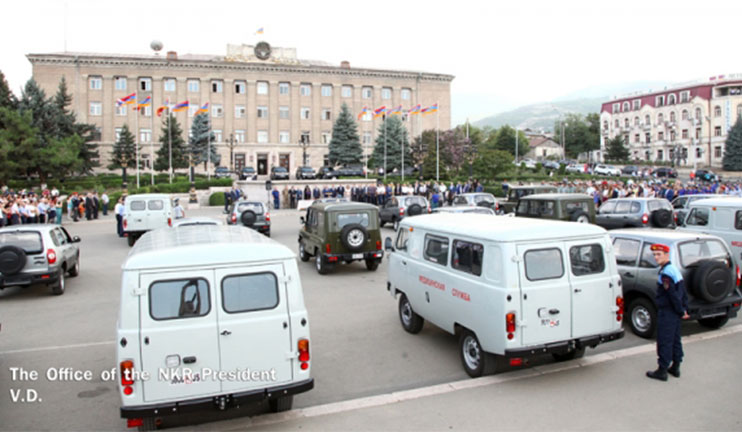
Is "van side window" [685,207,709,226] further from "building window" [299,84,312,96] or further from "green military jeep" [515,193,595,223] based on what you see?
"building window" [299,84,312,96]

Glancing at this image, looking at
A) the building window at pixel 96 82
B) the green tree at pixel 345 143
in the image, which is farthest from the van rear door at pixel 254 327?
the building window at pixel 96 82

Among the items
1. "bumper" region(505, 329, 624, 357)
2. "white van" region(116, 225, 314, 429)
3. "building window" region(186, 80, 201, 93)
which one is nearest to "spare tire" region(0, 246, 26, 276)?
"white van" region(116, 225, 314, 429)

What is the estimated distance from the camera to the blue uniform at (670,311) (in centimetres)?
660

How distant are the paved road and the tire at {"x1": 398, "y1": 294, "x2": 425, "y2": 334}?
158 millimetres

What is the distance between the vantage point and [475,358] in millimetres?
7176

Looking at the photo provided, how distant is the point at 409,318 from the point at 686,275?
447cm

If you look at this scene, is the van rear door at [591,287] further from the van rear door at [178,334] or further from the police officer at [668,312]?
the van rear door at [178,334]

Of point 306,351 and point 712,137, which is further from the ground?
point 712,137

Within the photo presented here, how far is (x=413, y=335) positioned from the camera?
30.1 feet

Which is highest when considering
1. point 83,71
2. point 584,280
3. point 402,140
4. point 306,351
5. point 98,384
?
point 83,71

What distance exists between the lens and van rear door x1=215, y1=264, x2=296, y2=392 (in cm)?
543

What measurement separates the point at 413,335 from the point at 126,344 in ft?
16.9

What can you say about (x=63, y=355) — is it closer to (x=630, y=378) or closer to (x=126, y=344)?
(x=126, y=344)

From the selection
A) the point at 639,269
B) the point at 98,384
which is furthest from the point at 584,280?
the point at 98,384
